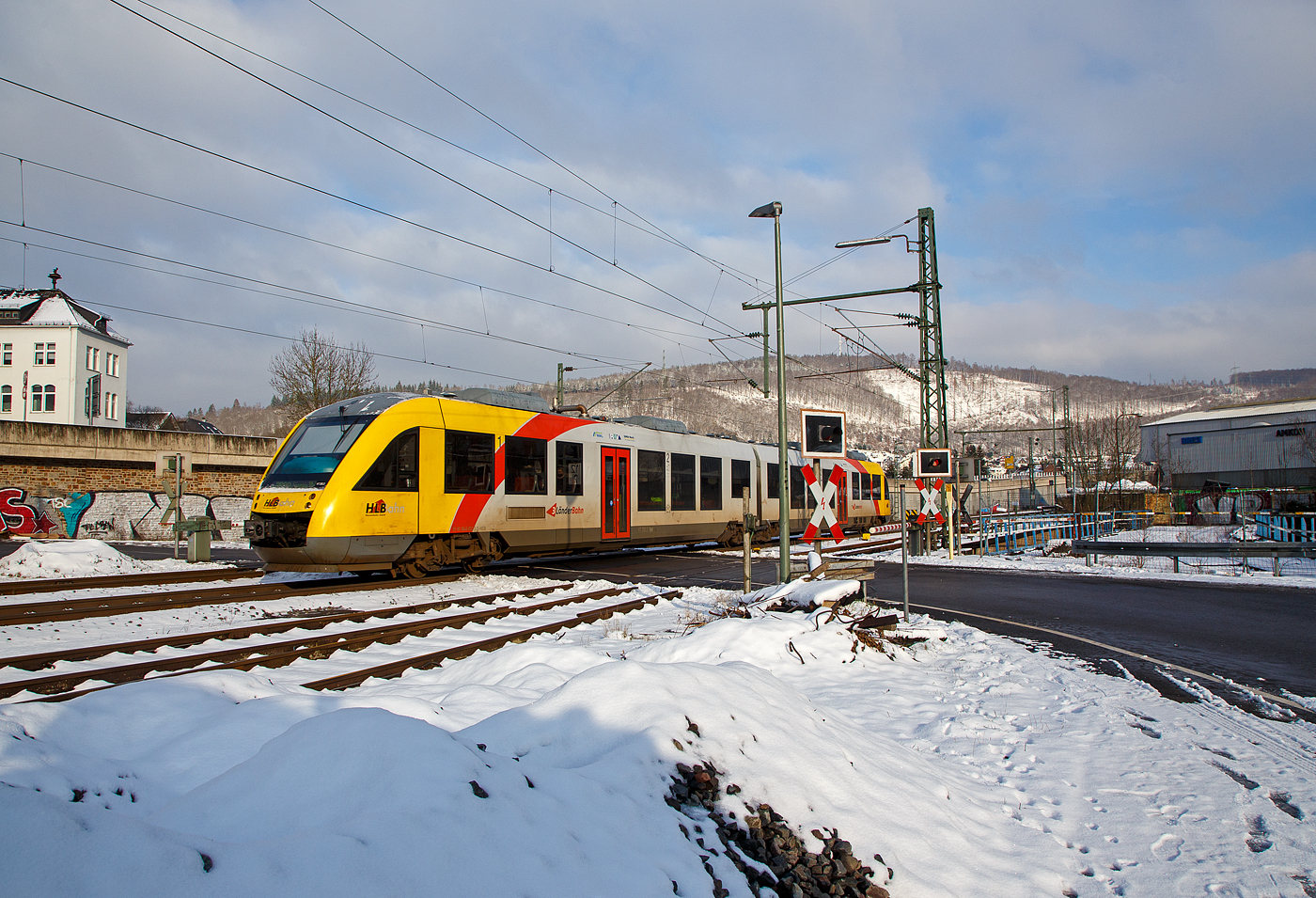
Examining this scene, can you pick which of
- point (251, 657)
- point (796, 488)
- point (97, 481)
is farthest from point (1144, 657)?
point (97, 481)

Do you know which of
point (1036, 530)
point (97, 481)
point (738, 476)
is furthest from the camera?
point (1036, 530)

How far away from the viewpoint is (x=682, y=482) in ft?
67.2

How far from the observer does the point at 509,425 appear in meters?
15.0

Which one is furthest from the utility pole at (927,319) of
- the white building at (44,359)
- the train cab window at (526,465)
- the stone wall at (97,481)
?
the white building at (44,359)

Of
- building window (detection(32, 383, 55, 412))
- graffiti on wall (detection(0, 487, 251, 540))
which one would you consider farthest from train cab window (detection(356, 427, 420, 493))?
building window (detection(32, 383, 55, 412))

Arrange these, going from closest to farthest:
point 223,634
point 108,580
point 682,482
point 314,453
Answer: point 223,634 → point 314,453 → point 108,580 → point 682,482

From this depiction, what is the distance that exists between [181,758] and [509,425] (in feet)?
38.0

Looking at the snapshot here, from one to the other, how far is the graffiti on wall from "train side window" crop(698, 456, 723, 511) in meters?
19.4

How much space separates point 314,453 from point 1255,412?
83.4 metres

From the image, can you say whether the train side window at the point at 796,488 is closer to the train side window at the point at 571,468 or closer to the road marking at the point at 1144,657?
the train side window at the point at 571,468

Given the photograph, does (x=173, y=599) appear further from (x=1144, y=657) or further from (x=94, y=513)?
(x=94, y=513)

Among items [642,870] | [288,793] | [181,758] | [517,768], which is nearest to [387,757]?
[288,793]

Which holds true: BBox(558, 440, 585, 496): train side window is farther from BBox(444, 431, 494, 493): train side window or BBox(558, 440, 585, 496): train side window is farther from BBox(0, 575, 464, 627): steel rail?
BBox(0, 575, 464, 627): steel rail

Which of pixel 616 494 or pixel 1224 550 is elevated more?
pixel 616 494
